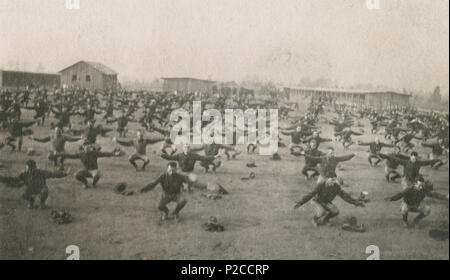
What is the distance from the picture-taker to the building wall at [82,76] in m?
14.2

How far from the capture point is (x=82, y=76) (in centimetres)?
1513

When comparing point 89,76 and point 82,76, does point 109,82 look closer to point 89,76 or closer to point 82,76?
point 89,76

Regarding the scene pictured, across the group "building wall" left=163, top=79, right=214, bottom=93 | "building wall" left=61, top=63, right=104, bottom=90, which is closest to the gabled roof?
"building wall" left=61, top=63, right=104, bottom=90

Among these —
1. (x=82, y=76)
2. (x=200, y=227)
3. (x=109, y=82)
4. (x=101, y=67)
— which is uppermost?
(x=101, y=67)

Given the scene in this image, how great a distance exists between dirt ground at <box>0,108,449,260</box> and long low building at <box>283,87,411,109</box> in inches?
335

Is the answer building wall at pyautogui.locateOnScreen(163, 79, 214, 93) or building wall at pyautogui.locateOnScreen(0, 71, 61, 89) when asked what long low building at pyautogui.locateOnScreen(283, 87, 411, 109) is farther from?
building wall at pyautogui.locateOnScreen(0, 71, 61, 89)

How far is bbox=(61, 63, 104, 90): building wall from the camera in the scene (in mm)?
14195

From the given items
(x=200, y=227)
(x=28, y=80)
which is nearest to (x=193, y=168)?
(x=200, y=227)

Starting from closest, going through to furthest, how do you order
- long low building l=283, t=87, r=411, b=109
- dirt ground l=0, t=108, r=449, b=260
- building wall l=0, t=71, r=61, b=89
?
dirt ground l=0, t=108, r=449, b=260 < building wall l=0, t=71, r=61, b=89 < long low building l=283, t=87, r=411, b=109

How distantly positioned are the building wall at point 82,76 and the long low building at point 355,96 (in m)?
12.0

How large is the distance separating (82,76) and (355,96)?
1611 centimetres

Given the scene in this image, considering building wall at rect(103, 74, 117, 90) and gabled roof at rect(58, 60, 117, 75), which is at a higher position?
gabled roof at rect(58, 60, 117, 75)

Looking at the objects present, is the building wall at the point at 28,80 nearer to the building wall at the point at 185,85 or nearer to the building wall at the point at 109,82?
the building wall at the point at 109,82

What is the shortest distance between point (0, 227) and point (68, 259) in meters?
2.02
